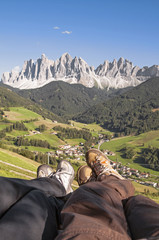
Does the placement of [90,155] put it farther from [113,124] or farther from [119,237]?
[113,124]

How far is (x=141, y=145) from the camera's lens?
102 metres

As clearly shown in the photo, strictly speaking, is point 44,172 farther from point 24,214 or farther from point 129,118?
point 129,118

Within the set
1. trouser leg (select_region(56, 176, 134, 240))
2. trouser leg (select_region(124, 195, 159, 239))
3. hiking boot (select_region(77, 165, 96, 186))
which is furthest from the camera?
hiking boot (select_region(77, 165, 96, 186))

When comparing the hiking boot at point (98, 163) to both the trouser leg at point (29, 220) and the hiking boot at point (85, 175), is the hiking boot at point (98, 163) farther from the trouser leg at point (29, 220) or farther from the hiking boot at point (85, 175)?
the trouser leg at point (29, 220)

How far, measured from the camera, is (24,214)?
135cm

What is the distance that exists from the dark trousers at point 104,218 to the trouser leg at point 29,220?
0.58 ft

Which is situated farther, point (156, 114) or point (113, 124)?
point (113, 124)

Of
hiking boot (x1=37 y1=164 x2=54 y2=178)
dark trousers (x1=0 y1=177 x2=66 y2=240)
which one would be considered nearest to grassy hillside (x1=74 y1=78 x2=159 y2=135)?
hiking boot (x1=37 y1=164 x2=54 y2=178)

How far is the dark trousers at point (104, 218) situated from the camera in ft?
3.82

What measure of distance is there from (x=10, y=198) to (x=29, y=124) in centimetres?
11421

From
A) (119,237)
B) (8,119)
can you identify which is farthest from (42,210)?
(8,119)

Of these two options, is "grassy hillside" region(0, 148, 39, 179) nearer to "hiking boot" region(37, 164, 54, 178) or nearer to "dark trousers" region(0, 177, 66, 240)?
"hiking boot" region(37, 164, 54, 178)

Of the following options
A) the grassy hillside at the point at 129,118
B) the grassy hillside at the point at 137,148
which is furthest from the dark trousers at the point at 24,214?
the grassy hillside at the point at 129,118

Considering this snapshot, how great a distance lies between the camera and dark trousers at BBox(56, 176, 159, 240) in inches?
45.8
